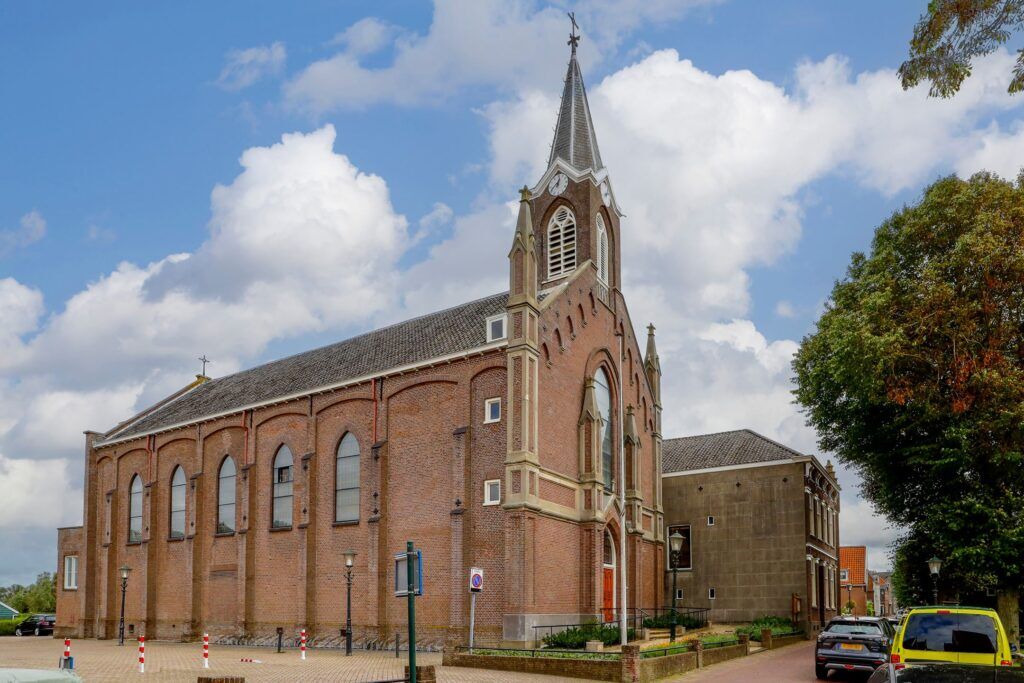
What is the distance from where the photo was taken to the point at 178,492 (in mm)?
45312

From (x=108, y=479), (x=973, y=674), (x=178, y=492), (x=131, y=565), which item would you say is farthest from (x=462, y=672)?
(x=108, y=479)

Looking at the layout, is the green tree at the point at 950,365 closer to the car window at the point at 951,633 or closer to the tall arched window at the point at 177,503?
the car window at the point at 951,633

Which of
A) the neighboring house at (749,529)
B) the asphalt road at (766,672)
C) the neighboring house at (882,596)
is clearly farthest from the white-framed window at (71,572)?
the neighboring house at (882,596)

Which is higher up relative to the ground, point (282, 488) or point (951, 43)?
point (951, 43)

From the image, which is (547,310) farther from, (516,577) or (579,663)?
(579,663)

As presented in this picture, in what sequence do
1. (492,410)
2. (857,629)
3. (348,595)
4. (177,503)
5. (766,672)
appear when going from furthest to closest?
(177,503) → (492,410) → (348,595) → (766,672) → (857,629)

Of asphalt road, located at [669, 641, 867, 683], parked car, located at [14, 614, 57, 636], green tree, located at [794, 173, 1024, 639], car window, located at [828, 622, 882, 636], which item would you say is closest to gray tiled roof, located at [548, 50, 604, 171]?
green tree, located at [794, 173, 1024, 639]

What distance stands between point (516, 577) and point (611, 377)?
1168cm

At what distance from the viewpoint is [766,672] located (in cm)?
2394

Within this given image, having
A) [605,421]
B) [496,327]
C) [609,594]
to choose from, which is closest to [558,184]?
[496,327]

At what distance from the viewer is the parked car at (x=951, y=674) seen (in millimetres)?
6848

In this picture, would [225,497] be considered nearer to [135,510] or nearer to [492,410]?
[135,510]

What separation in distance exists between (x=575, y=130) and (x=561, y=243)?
19.3 ft

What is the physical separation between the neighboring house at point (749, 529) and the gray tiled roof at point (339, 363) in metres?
14.9
